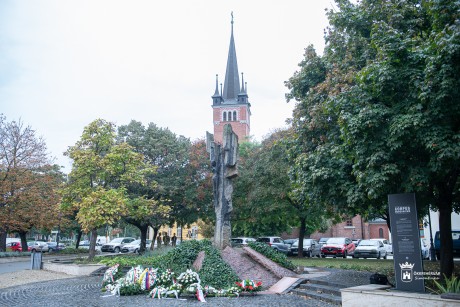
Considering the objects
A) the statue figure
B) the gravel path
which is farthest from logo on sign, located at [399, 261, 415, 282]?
the statue figure

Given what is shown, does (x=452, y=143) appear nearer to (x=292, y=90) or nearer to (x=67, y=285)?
(x=292, y=90)

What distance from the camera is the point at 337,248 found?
28.1 m

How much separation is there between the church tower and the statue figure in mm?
57443

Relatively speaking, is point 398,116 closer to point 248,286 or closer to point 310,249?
point 248,286

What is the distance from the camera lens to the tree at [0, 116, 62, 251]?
26438 mm

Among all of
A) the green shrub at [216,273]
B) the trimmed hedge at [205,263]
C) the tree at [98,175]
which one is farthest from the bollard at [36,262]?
the green shrub at [216,273]

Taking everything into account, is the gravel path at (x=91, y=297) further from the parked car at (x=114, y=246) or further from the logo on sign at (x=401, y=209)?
the parked car at (x=114, y=246)

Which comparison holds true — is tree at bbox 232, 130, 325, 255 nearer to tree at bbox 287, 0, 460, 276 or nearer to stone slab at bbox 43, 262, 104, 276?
tree at bbox 287, 0, 460, 276

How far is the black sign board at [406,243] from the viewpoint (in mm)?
Result: 8430

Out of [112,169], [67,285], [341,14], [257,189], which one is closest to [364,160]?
[341,14]

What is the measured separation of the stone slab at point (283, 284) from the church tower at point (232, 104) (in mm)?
61004

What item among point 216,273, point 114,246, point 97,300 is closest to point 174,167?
point 114,246

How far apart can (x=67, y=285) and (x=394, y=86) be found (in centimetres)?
1275

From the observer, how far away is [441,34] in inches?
308
